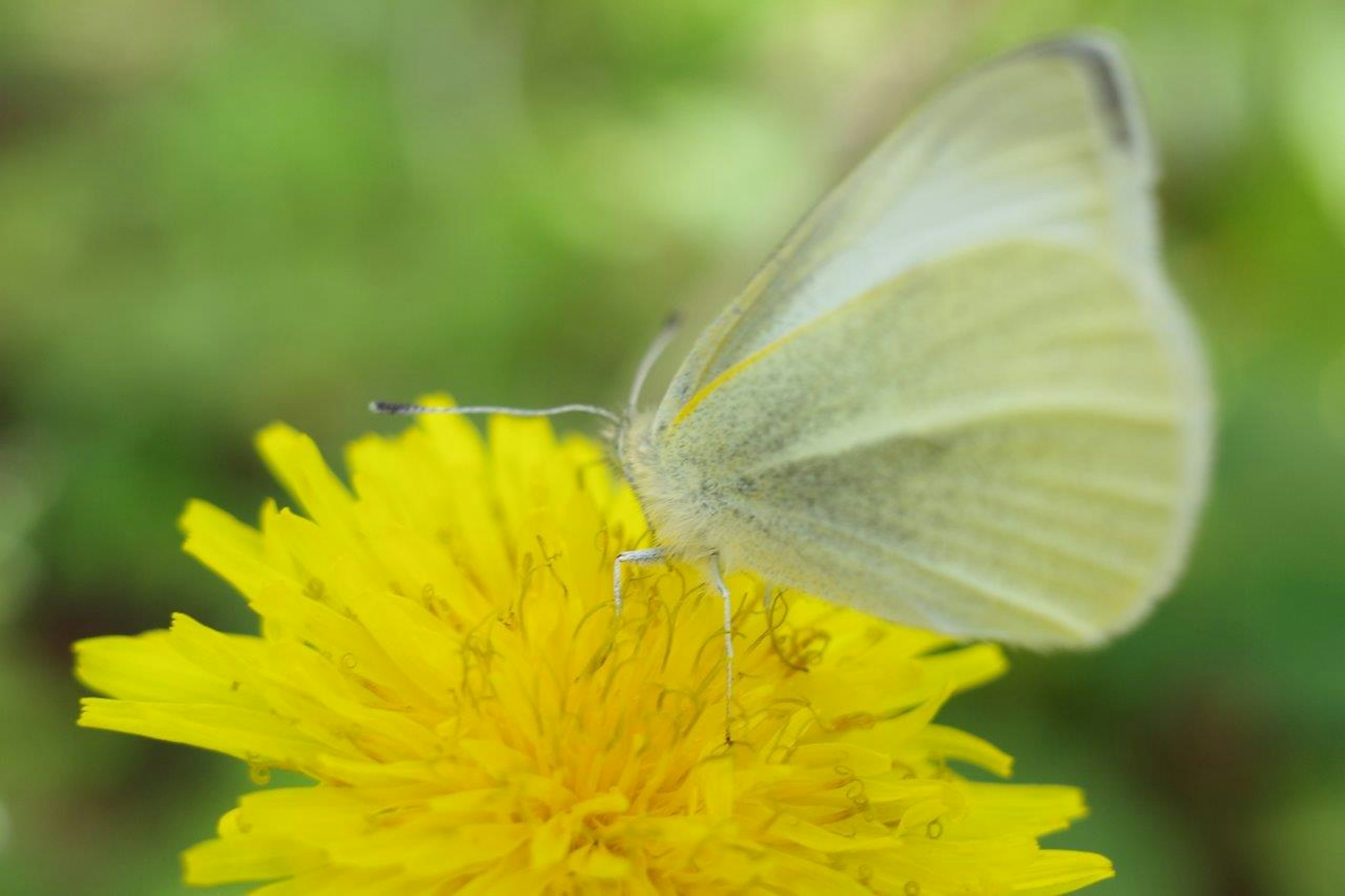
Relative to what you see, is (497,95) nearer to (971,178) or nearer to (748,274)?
(748,274)

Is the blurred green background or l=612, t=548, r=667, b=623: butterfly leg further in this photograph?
the blurred green background

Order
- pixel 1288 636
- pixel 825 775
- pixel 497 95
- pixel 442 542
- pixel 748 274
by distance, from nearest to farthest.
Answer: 1. pixel 825 775
2. pixel 442 542
3. pixel 1288 636
4. pixel 748 274
5. pixel 497 95

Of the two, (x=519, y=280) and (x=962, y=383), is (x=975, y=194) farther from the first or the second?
(x=519, y=280)

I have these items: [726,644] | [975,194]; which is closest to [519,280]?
[975,194]

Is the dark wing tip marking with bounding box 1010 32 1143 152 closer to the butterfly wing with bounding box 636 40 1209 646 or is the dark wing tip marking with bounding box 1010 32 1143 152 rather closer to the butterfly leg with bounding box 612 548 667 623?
the butterfly wing with bounding box 636 40 1209 646

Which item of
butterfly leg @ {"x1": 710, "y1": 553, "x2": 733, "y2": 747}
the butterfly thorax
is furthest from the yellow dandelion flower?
the butterfly thorax

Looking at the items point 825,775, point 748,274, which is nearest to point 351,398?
point 748,274
